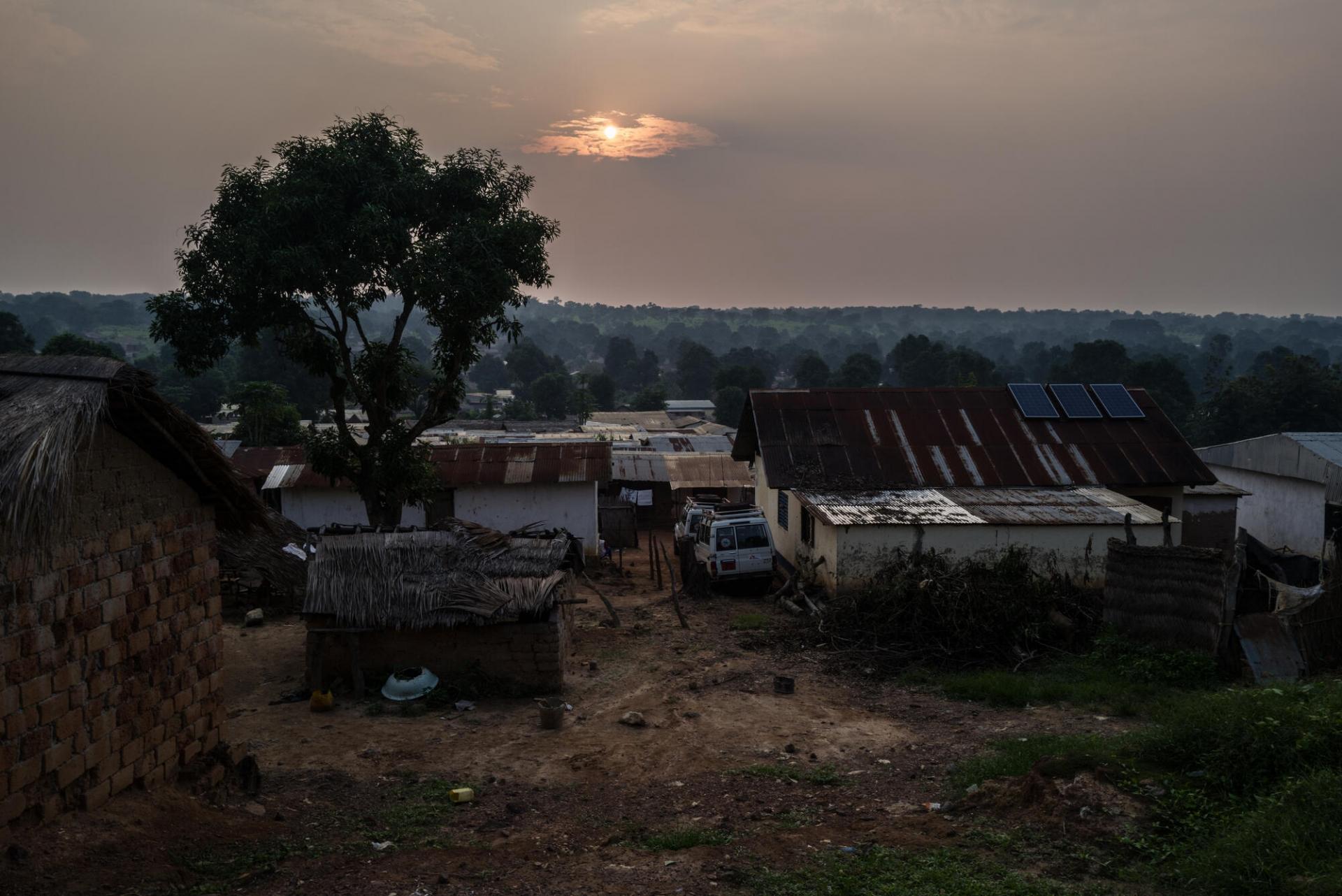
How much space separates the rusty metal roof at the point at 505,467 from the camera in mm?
24469

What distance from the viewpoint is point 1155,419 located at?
937 inches

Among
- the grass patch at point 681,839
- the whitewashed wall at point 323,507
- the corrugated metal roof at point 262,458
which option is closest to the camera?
the grass patch at point 681,839

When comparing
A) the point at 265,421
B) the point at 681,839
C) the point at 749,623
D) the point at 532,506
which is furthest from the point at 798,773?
the point at 265,421

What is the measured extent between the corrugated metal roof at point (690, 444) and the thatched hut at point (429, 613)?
29132 millimetres

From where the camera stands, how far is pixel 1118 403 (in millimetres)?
24297

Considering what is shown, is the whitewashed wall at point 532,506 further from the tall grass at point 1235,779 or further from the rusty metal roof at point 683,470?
the tall grass at point 1235,779

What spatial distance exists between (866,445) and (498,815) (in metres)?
15.4

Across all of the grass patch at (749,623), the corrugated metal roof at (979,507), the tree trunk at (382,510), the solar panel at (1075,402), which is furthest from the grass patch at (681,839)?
the solar panel at (1075,402)

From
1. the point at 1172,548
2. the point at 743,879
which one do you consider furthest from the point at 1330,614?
the point at 743,879

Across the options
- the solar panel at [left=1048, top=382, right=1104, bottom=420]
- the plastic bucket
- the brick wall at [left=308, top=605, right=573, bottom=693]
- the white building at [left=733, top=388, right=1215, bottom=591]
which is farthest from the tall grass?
the solar panel at [left=1048, top=382, right=1104, bottom=420]

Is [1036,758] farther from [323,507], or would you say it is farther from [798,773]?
[323,507]

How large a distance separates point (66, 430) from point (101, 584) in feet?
4.76

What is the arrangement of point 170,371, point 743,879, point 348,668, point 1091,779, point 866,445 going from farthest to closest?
point 170,371 → point 866,445 → point 348,668 → point 1091,779 → point 743,879

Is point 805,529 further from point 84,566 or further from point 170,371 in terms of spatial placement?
point 170,371
